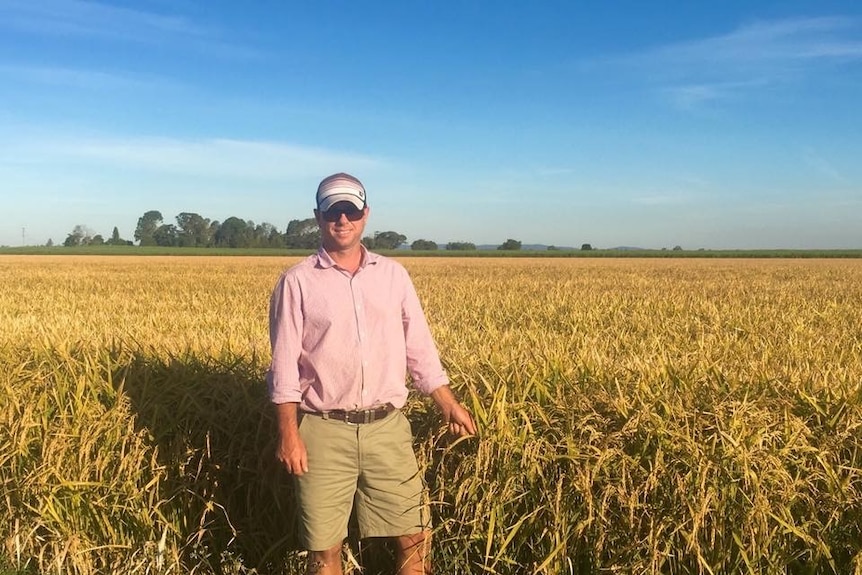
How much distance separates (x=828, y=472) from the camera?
108 inches

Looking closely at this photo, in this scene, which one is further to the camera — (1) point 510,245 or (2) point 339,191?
(1) point 510,245

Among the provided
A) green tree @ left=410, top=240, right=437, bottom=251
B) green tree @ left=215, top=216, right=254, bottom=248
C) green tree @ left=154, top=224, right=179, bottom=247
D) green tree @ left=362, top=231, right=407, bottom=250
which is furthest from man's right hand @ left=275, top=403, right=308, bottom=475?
green tree @ left=154, top=224, right=179, bottom=247

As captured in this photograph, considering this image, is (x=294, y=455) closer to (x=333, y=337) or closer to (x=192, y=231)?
(x=333, y=337)

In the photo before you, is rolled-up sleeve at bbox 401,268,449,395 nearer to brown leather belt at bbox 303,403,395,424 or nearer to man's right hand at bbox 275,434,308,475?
brown leather belt at bbox 303,403,395,424

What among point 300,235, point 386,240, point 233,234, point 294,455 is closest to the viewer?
point 294,455

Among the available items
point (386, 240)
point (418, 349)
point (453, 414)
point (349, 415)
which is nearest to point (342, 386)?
point (349, 415)

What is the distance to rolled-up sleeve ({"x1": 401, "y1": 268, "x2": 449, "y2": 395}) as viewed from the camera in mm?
3070

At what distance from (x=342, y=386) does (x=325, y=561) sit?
2.60 ft

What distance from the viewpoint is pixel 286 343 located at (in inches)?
111

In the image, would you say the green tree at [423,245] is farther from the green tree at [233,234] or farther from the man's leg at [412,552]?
the man's leg at [412,552]

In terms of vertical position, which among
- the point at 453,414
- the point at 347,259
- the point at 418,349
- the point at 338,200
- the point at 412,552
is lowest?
the point at 412,552

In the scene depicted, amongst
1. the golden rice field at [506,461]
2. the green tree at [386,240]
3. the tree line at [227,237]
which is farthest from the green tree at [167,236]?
the golden rice field at [506,461]

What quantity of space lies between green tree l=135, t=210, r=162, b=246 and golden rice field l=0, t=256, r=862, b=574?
411ft

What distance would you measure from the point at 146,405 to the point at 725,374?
10.6ft
